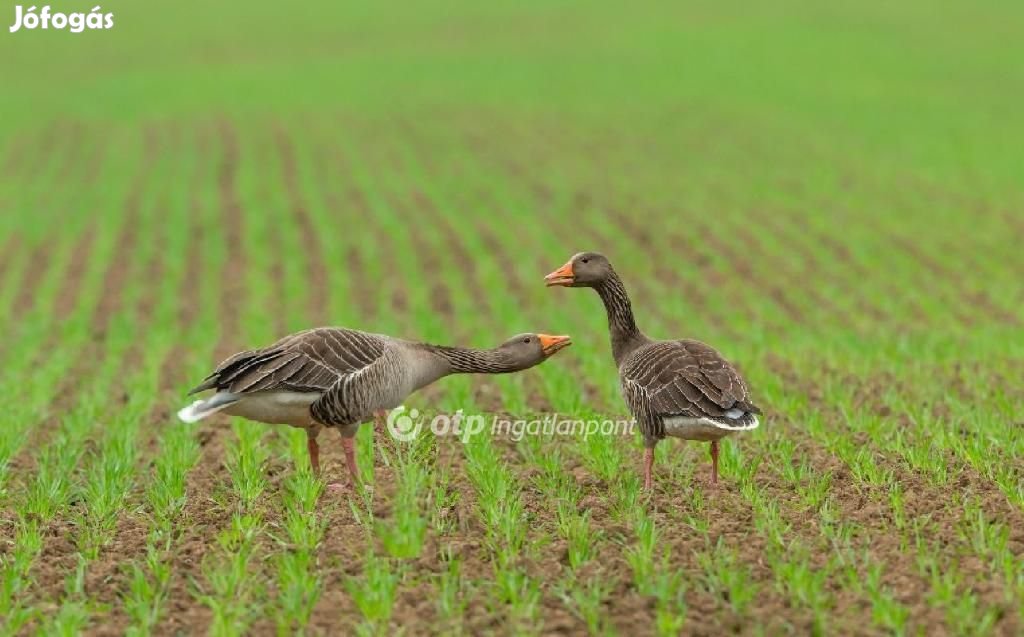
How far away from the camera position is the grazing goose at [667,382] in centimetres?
821

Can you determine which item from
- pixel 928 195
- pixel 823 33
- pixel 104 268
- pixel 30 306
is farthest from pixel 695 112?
pixel 30 306

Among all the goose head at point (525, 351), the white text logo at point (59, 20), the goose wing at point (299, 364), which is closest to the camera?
the goose wing at point (299, 364)

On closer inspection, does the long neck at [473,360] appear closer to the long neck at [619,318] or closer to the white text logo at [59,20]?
the long neck at [619,318]

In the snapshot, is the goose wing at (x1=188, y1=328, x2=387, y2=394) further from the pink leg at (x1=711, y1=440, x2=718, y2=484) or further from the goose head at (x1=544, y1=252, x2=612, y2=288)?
the pink leg at (x1=711, y1=440, x2=718, y2=484)

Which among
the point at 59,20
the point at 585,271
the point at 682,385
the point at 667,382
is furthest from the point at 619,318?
the point at 59,20

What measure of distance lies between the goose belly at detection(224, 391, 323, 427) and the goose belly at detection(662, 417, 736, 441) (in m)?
2.57

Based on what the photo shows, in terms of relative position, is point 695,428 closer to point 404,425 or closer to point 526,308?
point 404,425

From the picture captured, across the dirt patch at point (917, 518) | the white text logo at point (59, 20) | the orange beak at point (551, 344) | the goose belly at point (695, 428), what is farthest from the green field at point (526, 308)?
the white text logo at point (59, 20)

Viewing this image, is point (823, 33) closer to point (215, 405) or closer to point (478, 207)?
point (478, 207)

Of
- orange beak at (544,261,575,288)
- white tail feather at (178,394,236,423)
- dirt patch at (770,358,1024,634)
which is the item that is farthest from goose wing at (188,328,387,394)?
dirt patch at (770,358,1024,634)

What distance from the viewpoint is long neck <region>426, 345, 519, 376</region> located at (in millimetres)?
9250

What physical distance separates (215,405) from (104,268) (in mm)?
19360
